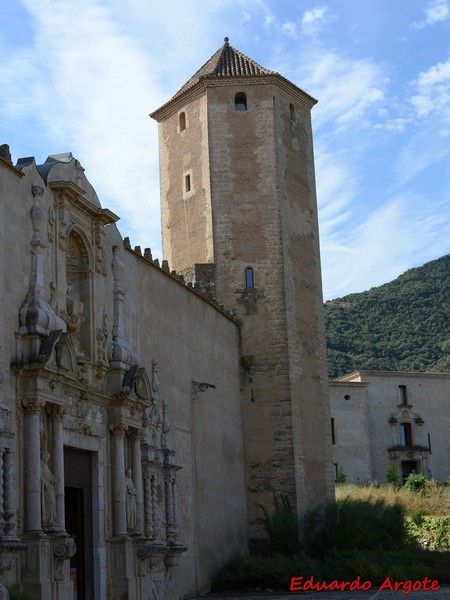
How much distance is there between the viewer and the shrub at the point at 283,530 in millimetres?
22000

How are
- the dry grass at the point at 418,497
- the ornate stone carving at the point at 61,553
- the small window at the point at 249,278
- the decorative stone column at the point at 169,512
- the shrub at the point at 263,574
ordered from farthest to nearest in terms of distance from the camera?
the dry grass at the point at 418,497 → the small window at the point at 249,278 → the shrub at the point at 263,574 → the decorative stone column at the point at 169,512 → the ornate stone carving at the point at 61,553

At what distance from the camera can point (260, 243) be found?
24.6m

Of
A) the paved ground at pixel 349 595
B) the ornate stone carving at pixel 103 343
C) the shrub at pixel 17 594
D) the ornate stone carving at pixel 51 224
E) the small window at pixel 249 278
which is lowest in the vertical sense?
the paved ground at pixel 349 595

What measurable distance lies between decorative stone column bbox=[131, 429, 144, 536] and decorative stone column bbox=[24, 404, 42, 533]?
3305 mm

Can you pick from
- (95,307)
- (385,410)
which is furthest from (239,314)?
(385,410)

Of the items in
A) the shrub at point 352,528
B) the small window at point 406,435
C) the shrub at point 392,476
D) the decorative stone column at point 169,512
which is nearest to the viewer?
the decorative stone column at point 169,512

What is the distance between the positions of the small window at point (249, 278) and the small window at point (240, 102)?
415cm

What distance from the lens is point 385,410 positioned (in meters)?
44.5

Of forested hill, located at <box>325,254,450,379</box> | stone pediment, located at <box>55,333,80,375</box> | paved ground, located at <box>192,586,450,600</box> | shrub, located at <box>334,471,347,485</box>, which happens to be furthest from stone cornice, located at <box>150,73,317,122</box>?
forested hill, located at <box>325,254,450,379</box>

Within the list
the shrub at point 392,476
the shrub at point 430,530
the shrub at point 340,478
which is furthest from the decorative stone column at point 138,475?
the shrub at point 392,476

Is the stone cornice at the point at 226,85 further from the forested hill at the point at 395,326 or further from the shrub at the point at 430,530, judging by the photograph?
the forested hill at the point at 395,326

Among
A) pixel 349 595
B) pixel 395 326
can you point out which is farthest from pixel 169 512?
pixel 395 326

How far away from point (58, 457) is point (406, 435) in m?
33.0

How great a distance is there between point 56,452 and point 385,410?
32014 mm
